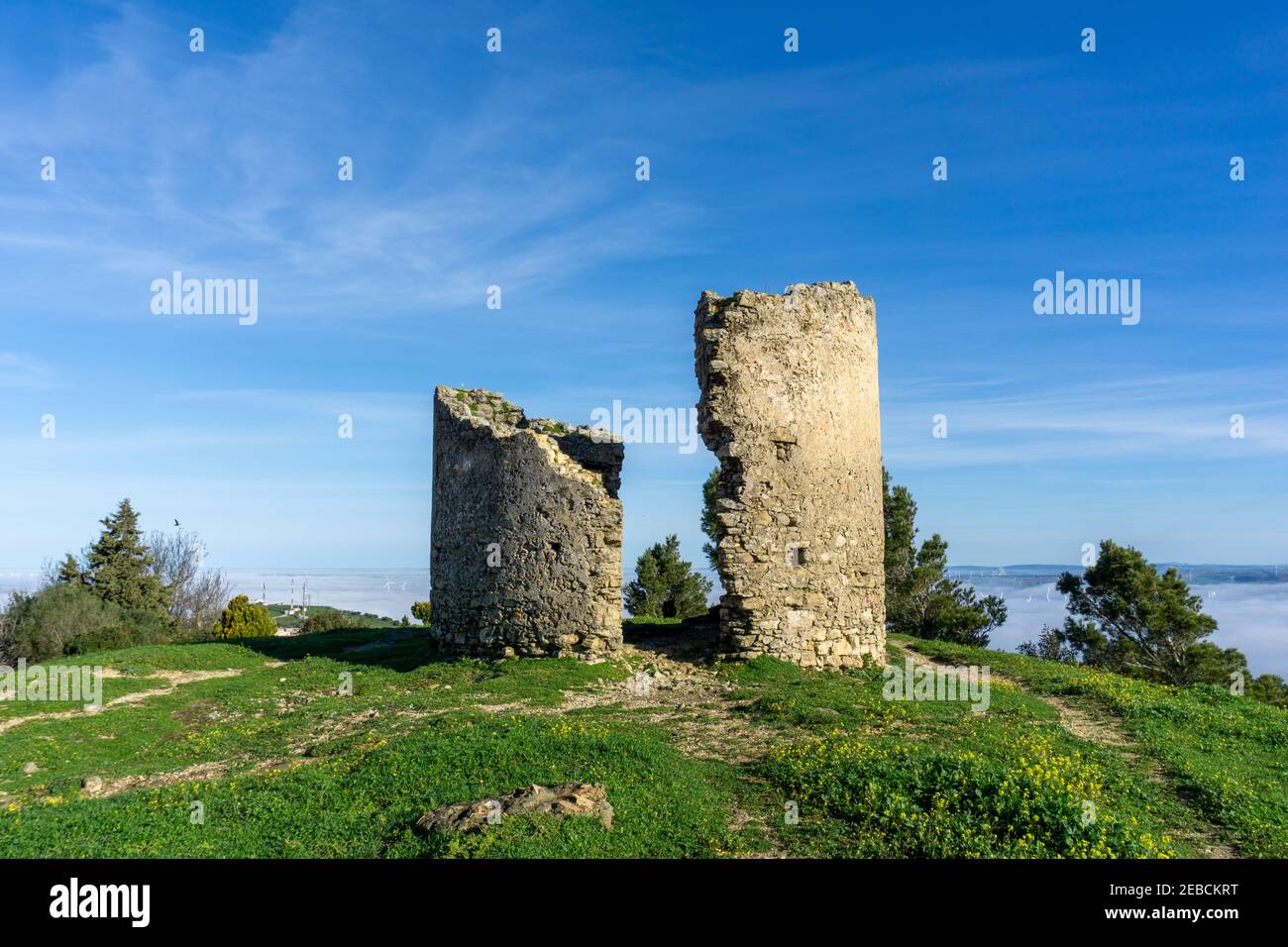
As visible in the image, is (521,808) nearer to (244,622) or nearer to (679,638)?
(679,638)

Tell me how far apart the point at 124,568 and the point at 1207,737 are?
34.9 meters

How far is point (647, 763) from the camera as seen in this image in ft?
30.3

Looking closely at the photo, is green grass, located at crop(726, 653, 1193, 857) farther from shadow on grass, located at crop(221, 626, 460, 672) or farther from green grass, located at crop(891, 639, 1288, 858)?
shadow on grass, located at crop(221, 626, 460, 672)

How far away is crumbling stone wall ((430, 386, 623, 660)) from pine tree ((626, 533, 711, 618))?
17.4 meters

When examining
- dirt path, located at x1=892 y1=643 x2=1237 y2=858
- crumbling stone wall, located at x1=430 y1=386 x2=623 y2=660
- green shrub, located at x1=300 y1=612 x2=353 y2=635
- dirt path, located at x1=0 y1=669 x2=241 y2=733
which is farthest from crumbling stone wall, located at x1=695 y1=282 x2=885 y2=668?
green shrub, located at x1=300 y1=612 x2=353 y2=635

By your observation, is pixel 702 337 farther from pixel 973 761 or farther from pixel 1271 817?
pixel 1271 817

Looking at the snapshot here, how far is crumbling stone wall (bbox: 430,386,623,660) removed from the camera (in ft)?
51.4

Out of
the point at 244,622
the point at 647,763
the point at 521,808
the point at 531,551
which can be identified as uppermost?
the point at 531,551

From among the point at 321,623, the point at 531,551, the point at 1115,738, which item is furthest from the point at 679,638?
the point at 321,623

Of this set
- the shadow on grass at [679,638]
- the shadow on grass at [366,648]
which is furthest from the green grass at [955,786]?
the shadow on grass at [366,648]

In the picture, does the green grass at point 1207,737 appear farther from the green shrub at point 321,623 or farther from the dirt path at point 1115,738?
the green shrub at point 321,623
